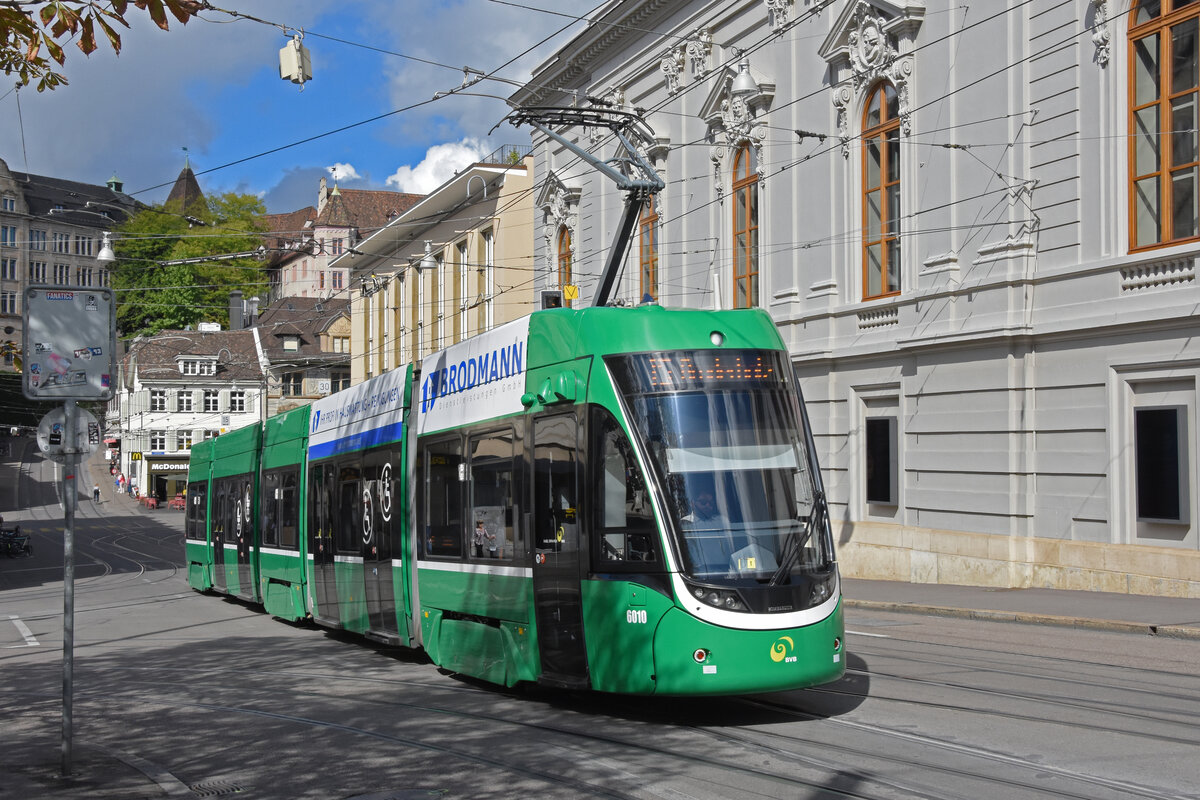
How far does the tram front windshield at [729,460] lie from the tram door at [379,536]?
17.4ft

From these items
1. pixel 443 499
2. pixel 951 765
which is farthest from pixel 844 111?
pixel 951 765

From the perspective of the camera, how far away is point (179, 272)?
97812mm

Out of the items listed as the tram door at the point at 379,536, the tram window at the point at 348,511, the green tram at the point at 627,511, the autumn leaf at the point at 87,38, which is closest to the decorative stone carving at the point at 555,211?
the tram window at the point at 348,511

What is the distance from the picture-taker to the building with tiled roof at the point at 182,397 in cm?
8606

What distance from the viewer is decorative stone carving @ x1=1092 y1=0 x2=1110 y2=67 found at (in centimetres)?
1955

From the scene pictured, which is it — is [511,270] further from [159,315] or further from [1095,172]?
[159,315]

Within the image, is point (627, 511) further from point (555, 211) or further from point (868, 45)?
point (555, 211)

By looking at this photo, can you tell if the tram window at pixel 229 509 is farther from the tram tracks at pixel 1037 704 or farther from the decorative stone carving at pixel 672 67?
the tram tracks at pixel 1037 704

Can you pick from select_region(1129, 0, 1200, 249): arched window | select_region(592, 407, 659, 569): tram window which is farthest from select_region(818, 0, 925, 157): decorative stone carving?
select_region(592, 407, 659, 569): tram window

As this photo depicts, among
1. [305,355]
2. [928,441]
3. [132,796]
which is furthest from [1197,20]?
[305,355]

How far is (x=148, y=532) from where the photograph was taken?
6156 cm

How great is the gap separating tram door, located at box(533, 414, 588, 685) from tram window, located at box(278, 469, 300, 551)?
29.5 feet

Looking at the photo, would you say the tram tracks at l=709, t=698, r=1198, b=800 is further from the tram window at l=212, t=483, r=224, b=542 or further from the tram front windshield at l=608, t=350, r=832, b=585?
the tram window at l=212, t=483, r=224, b=542

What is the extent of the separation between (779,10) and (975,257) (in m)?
8.52
